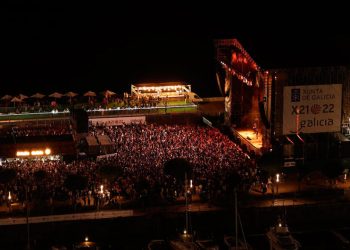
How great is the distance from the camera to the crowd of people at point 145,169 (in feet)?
92.7

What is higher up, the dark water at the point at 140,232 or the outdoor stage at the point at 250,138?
the outdoor stage at the point at 250,138

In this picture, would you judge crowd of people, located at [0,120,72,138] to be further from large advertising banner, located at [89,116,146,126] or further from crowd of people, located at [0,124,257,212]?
crowd of people, located at [0,124,257,212]

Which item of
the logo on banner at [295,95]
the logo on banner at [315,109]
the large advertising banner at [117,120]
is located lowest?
the large advertising banner at [117,120]

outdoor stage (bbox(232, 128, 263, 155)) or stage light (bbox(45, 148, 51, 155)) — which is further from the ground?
outdoor stage (bbox(232, 128, 263, 155))

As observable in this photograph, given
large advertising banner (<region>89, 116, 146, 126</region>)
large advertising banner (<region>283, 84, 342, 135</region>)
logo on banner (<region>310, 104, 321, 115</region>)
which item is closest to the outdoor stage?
large advertising banner (<region>283, 84, 342, 135</region>)

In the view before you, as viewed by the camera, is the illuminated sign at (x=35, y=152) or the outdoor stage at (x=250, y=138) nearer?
the illuminated sign at (x=35, y=152)

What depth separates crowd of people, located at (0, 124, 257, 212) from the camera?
28.3 m

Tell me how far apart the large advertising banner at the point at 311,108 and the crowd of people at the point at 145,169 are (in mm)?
3050

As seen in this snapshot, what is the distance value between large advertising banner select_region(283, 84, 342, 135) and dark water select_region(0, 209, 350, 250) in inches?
306

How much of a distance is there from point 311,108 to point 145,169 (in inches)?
376

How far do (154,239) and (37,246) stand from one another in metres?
4.42

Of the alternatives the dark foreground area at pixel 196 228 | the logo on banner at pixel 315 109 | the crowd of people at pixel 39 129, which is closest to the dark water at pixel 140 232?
the dark foreground area at pixel 196 228

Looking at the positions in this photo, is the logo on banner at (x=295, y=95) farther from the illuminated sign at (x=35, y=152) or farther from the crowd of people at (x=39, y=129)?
the illuminated sign at (x=35, y=152)

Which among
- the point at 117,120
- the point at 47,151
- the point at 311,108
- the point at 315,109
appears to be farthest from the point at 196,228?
the point at 117,120
